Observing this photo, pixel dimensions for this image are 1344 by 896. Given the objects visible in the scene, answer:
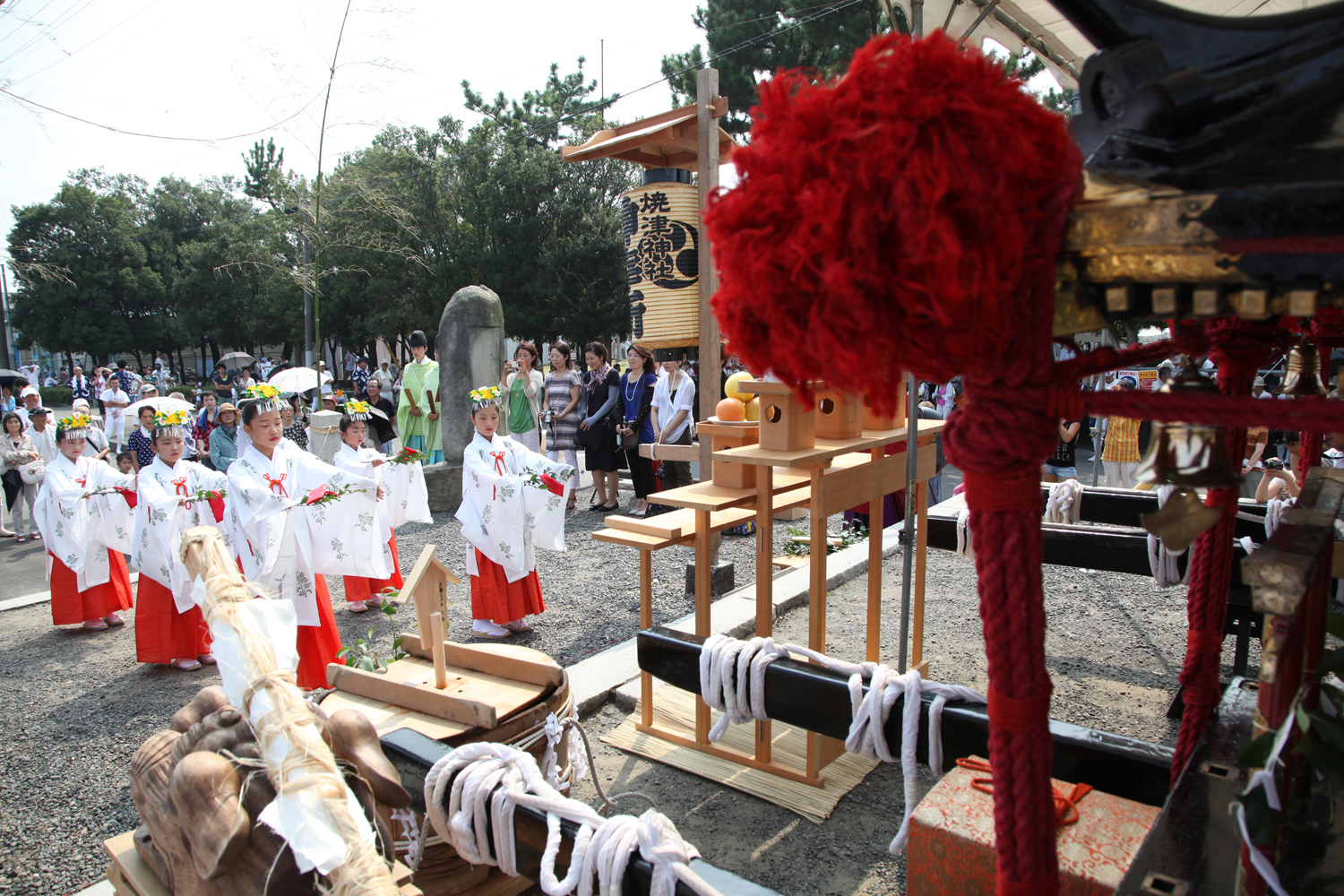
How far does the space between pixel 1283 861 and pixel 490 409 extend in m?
4.96

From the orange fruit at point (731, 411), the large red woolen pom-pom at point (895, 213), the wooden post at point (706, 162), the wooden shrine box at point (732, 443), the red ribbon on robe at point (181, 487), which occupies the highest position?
the wooden post at point (706, 162)

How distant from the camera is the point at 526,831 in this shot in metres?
1.68

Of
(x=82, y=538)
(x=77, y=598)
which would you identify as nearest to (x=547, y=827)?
(x=82, y=538)

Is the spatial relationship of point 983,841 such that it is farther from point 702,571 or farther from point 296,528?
point 296,528

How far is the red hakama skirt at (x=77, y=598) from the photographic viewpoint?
591 cm

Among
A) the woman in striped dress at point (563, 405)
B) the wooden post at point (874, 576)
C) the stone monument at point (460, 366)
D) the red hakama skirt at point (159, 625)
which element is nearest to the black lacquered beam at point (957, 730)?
the wooden post at point (874, 576)

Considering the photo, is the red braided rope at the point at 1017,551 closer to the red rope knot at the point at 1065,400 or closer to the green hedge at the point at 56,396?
the red rope knot at the point at 1065,400

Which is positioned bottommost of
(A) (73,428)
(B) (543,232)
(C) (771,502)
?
(C) (771,502)

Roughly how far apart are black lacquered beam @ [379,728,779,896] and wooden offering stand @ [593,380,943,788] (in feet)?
4.24

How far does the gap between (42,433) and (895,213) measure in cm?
1156

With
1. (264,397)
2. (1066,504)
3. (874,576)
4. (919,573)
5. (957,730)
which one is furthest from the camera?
(264,397)

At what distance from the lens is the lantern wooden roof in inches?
247

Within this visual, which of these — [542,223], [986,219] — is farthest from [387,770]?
[542,223]

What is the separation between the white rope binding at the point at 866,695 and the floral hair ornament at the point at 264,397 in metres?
3.85
